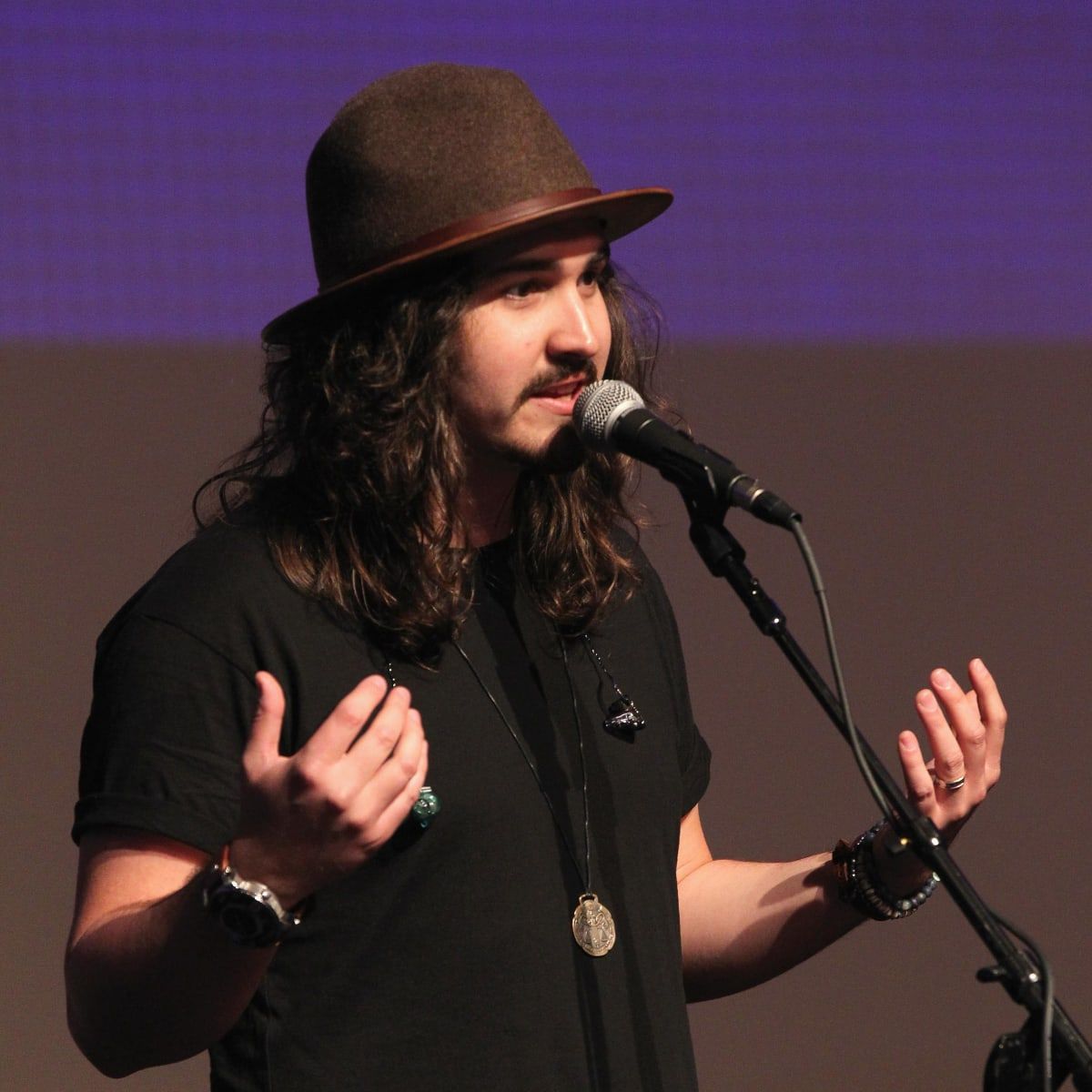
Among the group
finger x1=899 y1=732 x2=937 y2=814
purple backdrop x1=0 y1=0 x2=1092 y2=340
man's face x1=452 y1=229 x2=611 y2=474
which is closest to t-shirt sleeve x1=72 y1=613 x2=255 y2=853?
man's face x1=452 y1=229 x2=611 y2=474

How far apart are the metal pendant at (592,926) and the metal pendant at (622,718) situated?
0.19 m

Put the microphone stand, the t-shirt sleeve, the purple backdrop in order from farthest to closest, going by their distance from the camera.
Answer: the purple backdrop
the t-shirt sleeve
the microphone stand

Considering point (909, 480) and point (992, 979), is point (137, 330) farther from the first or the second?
point (992, 979)

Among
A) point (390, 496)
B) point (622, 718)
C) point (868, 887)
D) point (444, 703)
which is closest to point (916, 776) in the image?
point (868, 887)

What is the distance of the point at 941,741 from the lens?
1.52 m

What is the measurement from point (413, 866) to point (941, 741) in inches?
20.3

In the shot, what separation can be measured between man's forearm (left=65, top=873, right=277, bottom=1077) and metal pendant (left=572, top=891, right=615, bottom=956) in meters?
0.35

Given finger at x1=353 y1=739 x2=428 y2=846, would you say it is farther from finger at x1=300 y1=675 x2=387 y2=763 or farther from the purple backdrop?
the purple backdrop

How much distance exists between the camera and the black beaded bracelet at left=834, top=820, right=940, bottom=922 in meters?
1.64

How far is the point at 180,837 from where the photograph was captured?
137cm

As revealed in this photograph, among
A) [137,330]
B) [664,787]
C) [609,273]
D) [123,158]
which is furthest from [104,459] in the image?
[664,787]

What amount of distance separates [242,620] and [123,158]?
1501 mm

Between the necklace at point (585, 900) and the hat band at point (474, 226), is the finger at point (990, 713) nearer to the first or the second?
the necklace at point (585, 900)

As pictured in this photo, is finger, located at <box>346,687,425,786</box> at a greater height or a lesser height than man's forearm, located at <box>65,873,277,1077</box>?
greater
